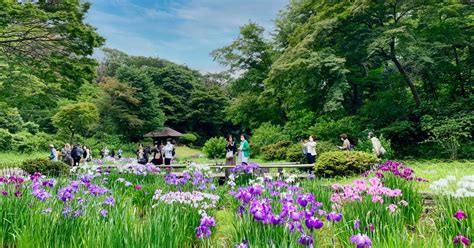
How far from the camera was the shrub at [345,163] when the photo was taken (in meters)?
9.38

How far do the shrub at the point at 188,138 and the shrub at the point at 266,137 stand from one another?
676 inches

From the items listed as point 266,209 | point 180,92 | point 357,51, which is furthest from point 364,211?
point 180,92

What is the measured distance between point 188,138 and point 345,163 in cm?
3417

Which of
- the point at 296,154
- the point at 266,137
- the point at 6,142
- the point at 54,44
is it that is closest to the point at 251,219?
the point at 54,44

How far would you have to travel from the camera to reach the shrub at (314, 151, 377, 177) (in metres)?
9.38

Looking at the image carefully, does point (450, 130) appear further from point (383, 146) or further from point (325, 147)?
point (325, 147)

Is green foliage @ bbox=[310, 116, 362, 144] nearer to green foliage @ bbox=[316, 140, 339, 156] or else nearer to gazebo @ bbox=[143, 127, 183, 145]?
green foliage @ bbox=[316, 140, 339, 156]

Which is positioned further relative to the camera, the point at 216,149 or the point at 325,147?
the point at 216,149

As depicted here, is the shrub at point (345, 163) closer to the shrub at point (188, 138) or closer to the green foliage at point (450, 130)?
the green foliage at point (450, 130)

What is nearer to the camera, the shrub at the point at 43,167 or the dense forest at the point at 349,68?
the shrub at the point at 43,167

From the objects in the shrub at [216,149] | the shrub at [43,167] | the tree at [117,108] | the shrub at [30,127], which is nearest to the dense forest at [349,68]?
the shrub at [216,149]

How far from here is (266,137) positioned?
2522cm

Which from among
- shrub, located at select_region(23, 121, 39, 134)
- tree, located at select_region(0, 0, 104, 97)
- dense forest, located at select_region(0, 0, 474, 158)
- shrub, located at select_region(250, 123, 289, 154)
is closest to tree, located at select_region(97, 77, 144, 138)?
shrub, located at select_region(23, 121, 39, 134)

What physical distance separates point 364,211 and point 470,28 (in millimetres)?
16140
